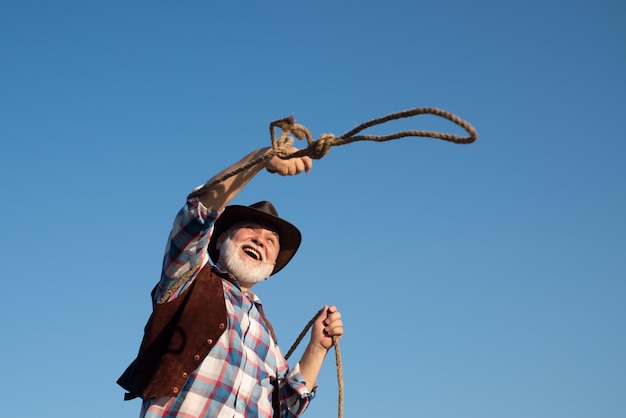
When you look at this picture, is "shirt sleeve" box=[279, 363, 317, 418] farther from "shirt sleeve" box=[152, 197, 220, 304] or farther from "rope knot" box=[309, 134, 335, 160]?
"rope knot" box=[309, 134, 335, 160]

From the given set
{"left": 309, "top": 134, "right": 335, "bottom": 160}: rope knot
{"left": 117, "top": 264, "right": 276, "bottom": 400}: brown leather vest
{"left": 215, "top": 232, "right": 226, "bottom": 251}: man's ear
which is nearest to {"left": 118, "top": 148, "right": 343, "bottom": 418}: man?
{"left": 117, "top": 264, "right": 276, "bottom": 400}: brown leather vest

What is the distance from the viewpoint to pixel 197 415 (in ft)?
12.1

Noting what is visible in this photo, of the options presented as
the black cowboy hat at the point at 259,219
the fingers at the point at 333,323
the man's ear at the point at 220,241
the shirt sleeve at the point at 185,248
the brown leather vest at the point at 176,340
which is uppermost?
the black cowboy hat at the point at 259,219

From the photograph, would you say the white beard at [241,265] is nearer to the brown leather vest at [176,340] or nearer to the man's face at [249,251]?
the man's face at [249,251]

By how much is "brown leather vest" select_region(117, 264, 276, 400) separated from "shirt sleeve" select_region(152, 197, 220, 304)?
0.08 metres

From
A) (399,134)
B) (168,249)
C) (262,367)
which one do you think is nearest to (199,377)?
(262,367)

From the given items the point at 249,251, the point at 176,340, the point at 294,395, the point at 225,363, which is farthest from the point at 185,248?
the point at 294,395

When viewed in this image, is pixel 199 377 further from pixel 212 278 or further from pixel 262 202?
pixel 262 202

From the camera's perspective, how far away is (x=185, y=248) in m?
3.84

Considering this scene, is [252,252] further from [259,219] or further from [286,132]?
[286,132]

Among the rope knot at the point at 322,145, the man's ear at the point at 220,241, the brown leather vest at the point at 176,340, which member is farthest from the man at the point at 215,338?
the rope knot at the point at 322,145

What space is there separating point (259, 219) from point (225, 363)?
4.08 feet

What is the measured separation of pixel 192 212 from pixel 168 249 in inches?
13.8

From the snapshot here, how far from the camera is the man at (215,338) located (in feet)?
12.1
